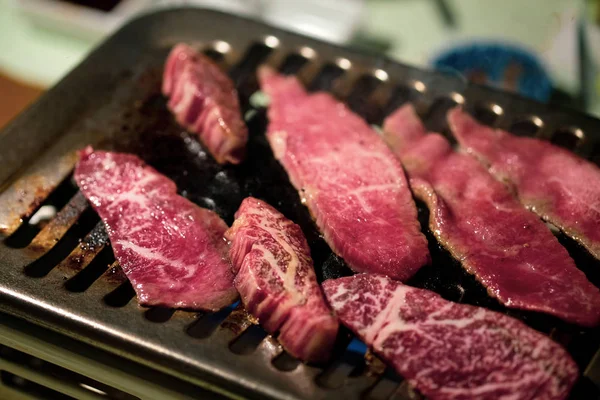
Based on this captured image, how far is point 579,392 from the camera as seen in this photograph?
188 cm

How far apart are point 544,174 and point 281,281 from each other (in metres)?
1.36

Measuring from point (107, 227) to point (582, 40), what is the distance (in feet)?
12.0

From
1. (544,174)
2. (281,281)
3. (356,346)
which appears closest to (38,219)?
(281,281)

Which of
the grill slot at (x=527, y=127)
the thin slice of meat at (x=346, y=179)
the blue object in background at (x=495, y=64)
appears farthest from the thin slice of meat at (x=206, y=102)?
the blue object in background at (x=495, y=64)

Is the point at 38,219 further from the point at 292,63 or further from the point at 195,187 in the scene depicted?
the point at 292,63

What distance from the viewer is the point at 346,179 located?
2572 mm

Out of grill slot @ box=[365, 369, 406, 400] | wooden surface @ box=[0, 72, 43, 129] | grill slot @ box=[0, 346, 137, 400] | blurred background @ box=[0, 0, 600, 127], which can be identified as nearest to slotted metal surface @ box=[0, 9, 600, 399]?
grill slot @ box=[365, 369, 406, 400]

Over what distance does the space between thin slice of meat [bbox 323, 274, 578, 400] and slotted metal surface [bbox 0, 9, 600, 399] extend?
0.26 ft

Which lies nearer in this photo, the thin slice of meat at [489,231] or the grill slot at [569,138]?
the thin slice of meat at [489,231]

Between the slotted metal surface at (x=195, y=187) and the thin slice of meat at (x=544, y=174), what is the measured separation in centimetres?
9

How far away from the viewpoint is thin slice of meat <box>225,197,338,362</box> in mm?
1950

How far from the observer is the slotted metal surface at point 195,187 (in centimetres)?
193

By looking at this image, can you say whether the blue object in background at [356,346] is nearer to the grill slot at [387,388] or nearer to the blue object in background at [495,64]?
the grill slot at [387,388]

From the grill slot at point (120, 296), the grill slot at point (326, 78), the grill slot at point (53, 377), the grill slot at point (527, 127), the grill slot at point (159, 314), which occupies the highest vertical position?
the grill slot at point (527, 127)
